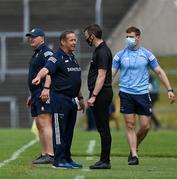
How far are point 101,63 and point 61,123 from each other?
105 centimetres

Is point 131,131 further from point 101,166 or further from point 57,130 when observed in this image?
point 57,130

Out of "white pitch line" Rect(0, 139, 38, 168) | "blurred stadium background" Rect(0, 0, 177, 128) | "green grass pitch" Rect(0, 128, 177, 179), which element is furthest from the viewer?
"blurred stadium background" Rect(0, 0, 177, 128)

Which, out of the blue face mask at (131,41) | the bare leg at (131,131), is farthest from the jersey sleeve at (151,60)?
the bare leg at (131,131)

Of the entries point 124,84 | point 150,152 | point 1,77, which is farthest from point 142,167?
point 1,77

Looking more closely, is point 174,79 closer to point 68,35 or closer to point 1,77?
point 1,77

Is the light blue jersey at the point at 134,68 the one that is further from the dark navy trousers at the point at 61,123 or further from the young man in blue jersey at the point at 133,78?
the dark navy trousers at the point at 61,123

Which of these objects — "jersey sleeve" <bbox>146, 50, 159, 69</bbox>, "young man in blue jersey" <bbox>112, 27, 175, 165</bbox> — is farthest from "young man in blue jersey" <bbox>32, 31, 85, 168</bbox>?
"jersey sleeve" <bbox>146, 50, 159, 69</bbox>

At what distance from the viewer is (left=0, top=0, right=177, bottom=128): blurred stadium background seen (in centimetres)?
3094

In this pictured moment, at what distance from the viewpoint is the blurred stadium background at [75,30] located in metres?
30.9

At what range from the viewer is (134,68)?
15.1 meters

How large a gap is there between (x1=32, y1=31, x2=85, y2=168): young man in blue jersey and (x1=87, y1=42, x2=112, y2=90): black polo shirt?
224 mm

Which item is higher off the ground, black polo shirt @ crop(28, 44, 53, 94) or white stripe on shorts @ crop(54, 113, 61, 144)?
black polo shirt @ crop(28, 44, 53, 94)

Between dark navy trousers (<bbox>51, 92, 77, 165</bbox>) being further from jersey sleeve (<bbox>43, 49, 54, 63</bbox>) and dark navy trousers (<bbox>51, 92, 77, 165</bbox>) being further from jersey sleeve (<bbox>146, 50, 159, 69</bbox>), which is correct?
jersey sleeve (<bbox>146, 50, 159, 69</bbox>)

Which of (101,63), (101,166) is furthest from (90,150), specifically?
(101,63)
